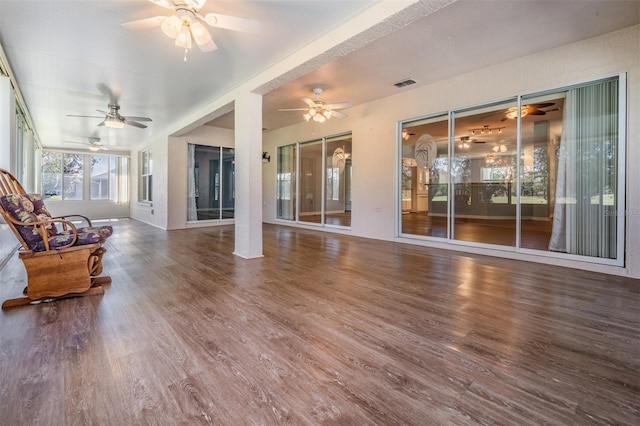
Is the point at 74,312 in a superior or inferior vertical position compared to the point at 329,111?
inferior

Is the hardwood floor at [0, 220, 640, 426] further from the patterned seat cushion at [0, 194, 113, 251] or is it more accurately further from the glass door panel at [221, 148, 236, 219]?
the glass door panel at [221, 148, 236, 219]

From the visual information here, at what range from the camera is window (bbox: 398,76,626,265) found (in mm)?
3729

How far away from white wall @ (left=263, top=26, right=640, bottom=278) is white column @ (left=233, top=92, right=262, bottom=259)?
2.78 m

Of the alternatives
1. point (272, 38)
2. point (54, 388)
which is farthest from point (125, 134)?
point (54, 388)

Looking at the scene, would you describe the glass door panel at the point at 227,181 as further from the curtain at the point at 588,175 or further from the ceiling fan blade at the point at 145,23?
the curtain at the point at 588,175

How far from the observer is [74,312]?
2402 millimetres

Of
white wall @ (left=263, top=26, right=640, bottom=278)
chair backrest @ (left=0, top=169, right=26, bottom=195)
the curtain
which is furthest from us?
the curtain

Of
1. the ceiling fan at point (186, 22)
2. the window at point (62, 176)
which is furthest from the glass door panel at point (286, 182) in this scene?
the window at point (62, 176)

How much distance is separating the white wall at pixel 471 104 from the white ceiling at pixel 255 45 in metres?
0.22

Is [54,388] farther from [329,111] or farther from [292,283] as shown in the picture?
[329,111]

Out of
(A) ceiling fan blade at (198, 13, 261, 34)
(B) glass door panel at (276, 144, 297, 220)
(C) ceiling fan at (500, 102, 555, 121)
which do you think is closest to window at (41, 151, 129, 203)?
(B) glass door panel at (276, 144, 297, 220)

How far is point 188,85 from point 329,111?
247 centimetres

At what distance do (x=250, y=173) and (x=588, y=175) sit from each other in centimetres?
471

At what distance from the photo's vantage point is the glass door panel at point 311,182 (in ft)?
26.2
